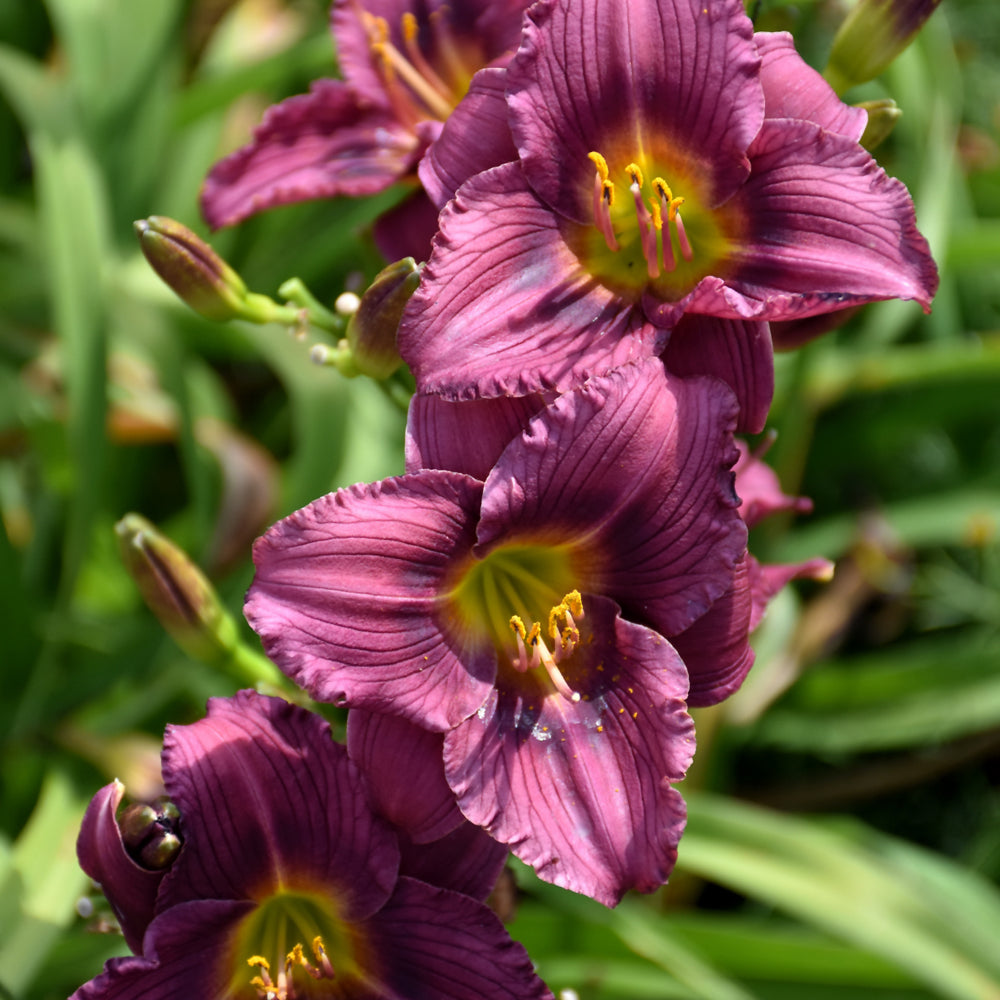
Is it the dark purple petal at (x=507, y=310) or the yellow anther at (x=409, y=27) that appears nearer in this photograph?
the dark purple petal at (x=507, y=310)

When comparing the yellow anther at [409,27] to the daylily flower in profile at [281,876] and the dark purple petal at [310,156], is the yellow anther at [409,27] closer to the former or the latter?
the dark purple petal at [310,156]

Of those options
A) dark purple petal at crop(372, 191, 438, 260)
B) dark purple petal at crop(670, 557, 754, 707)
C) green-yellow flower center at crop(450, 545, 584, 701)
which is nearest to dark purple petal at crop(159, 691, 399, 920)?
green-yellow flower center at crop(450, 545, 584, 701)

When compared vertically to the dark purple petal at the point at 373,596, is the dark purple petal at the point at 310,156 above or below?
above

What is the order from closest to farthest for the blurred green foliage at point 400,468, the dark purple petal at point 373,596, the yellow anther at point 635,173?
the dark purple petal at point 373,596 < the yellow anther at point 635,173 < the blurred green foliage at point 400,468

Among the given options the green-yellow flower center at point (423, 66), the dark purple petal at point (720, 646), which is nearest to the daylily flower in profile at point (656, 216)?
the dark purple petal at point (720, 646)

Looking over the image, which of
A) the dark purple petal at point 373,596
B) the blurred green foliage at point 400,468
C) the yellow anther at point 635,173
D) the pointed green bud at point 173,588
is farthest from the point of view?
the blurred green foliage at point 400,468

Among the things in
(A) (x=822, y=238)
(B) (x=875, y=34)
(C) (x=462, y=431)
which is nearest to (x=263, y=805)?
(C) (x=462, y=431)

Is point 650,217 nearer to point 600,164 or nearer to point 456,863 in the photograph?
point 600,164
